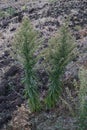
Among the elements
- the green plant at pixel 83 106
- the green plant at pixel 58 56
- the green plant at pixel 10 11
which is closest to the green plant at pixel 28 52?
the green plant at pixel 58 56

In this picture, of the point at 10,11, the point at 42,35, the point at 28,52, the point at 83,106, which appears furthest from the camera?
the point at 10,11

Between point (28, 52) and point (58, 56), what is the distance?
610 mm

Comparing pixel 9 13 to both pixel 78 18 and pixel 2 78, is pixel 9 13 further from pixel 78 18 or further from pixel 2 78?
pixel 2 78

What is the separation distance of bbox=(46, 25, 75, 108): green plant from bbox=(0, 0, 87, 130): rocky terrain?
435mm

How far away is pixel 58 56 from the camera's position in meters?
9.05

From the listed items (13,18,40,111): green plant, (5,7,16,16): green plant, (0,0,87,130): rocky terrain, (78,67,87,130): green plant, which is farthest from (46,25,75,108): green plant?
(5,7,16,16): green plant

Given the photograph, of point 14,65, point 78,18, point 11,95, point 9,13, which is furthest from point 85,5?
point 11,95

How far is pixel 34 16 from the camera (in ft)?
49.5

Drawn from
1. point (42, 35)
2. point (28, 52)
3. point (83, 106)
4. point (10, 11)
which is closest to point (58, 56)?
point (28, 52)

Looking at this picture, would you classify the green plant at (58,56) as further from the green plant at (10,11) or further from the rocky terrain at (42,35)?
the green plant at (10,11)

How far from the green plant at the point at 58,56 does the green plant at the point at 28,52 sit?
1.07ft

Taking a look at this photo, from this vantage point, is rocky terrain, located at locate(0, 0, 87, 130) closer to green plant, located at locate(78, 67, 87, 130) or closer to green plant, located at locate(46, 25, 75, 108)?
green plant, located at locate(46, 25, 75, 108)

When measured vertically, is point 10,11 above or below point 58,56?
below

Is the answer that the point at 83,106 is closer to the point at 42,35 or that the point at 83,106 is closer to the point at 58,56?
the point at 58,56
